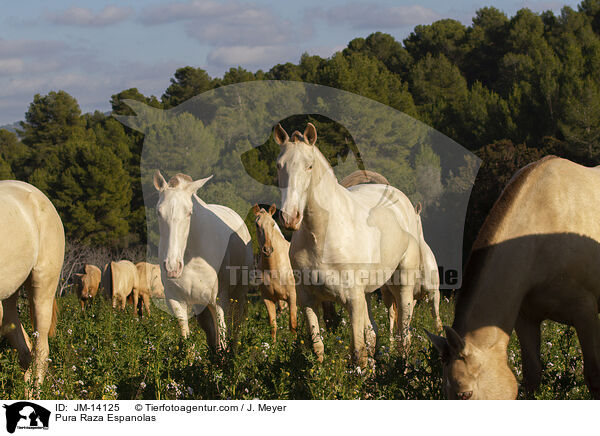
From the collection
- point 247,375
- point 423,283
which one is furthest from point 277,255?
point 247,375

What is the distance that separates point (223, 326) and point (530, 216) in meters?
3.61

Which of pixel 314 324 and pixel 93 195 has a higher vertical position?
pixel 93 195

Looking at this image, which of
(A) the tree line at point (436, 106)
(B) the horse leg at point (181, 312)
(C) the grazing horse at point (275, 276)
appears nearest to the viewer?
(B) the horse leg at point (181, 312)

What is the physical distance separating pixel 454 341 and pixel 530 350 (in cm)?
125

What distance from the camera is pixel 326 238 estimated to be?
6.38 m

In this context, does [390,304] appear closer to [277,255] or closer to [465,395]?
[277,255]

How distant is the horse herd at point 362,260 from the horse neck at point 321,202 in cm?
1

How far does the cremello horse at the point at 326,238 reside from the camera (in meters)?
5.85

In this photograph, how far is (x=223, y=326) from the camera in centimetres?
693

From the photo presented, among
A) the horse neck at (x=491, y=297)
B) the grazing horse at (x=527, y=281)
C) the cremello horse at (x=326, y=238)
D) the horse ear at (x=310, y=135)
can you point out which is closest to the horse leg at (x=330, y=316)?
the cremello horse at (x=326, y=238)

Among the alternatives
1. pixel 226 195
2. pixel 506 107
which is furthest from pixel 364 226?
pixel 506 107

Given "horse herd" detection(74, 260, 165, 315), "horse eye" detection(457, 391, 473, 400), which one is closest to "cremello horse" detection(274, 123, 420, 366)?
"horse eye" detection(457, 391, 473, 400)

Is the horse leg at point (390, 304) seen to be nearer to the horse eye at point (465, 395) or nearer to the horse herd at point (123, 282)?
the horse eye at point (465, 395)

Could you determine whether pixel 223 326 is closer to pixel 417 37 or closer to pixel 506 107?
pixel 506 107
